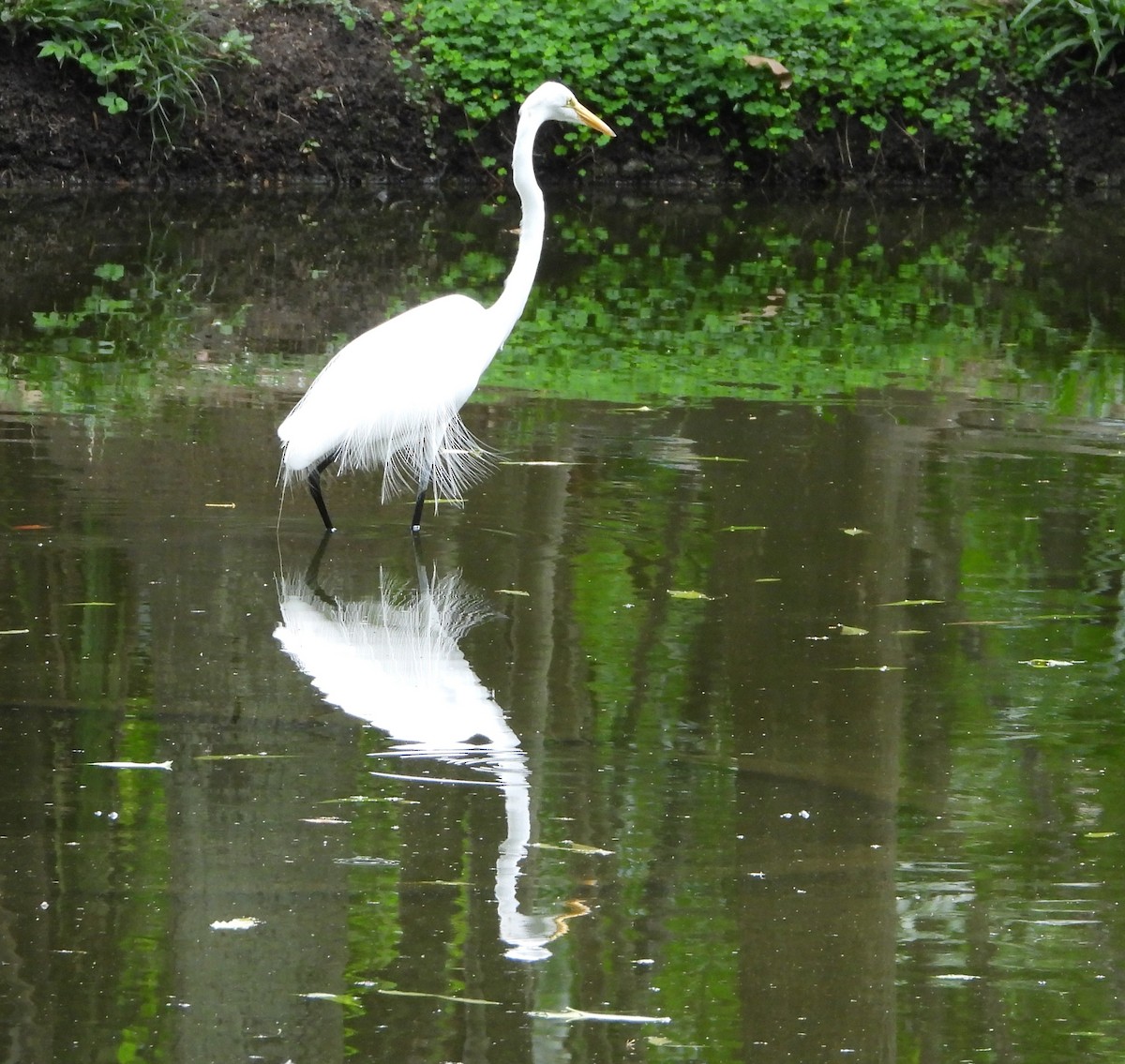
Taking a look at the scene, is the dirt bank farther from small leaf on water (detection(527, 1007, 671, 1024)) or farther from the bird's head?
small leaf on water (detection(527, 1007, 671, 1024))

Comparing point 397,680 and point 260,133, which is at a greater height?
point 260,133

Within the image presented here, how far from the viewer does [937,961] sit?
3.21 m

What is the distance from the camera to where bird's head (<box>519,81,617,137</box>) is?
263 inches

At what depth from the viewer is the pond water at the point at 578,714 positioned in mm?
3088

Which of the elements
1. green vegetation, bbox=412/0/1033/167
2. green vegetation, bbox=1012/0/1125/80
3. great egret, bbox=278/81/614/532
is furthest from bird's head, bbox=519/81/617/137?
green vegetation, bbox=1012/0/1125/80

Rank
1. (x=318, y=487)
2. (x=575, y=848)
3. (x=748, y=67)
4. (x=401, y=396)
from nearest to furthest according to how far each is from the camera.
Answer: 1. (x=575, y=848)
2. (x=318, y=487)
3. (x=401, y=396)
4. (x=748, y=67)

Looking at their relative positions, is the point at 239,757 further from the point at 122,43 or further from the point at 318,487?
the point at 122,43

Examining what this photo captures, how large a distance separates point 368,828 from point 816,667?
5.05ft

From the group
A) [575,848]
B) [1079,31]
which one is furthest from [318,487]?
[1079,31]

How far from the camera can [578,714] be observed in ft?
14.6

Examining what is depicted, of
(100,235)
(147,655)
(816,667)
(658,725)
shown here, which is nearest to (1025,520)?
(816,667)

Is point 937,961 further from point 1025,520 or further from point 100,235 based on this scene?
point 100,235

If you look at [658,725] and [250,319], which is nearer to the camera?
[658,725]

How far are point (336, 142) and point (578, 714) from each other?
12184mm
